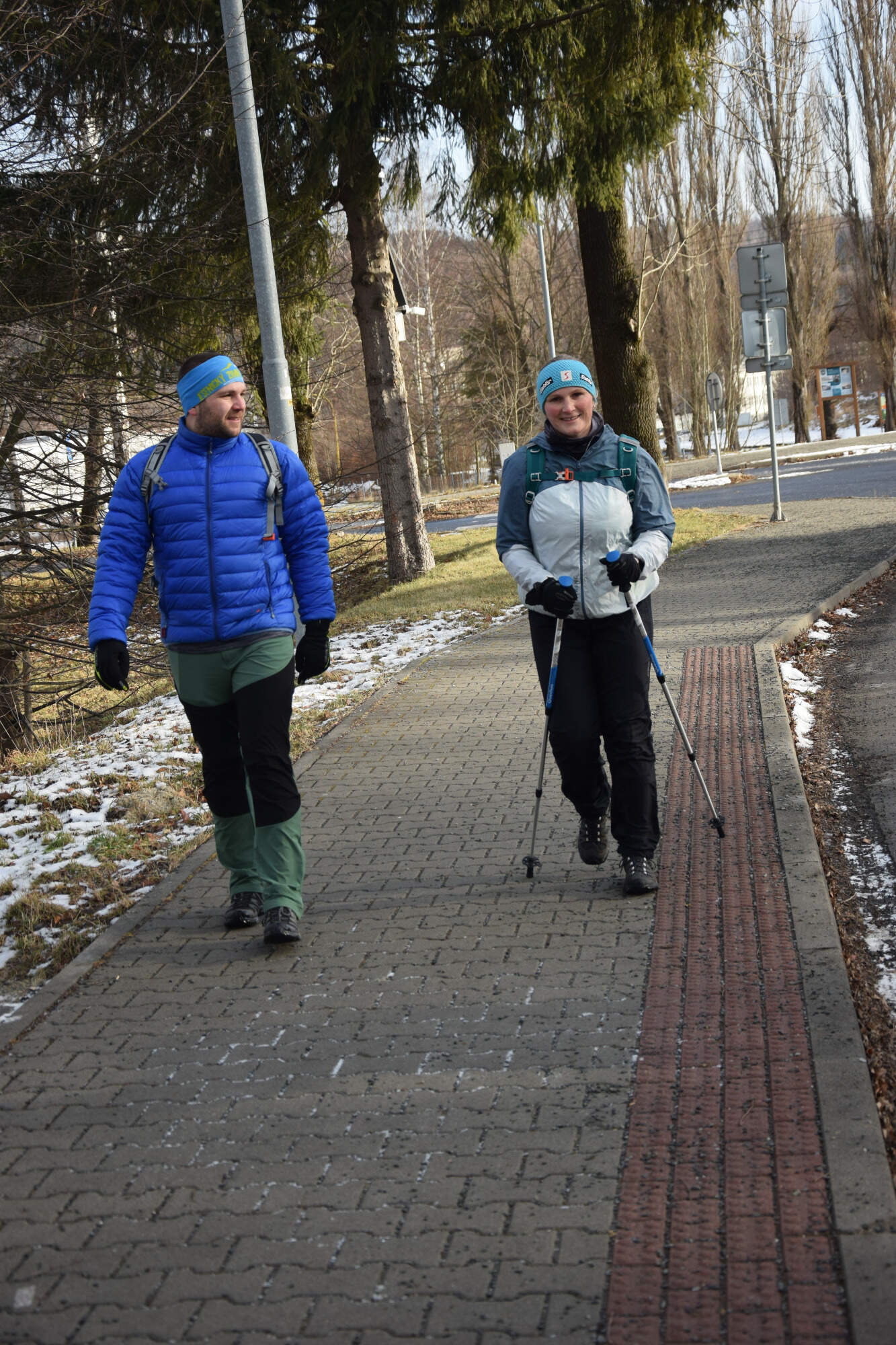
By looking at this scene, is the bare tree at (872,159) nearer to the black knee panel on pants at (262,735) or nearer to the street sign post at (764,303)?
the street sign post at (764,303)

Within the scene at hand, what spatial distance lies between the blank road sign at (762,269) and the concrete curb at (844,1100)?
499 inches

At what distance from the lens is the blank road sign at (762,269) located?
57.2 ft

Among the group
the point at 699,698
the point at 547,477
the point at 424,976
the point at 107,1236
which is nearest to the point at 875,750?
the point at 699,698

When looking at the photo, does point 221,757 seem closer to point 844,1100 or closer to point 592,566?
point 592,566

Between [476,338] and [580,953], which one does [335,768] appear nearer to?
[580,953]

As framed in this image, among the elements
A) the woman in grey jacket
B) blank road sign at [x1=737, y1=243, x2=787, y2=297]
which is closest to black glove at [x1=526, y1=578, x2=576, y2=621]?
the woman in grey jacket

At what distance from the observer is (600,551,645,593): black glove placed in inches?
199

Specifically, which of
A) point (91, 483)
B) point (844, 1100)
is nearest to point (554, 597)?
point (844, 1100)

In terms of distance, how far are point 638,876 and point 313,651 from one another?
151 centimetres

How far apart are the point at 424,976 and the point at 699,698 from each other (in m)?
4.46

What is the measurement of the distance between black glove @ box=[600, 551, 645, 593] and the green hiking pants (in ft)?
4.06

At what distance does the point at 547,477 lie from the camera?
5.29 meters

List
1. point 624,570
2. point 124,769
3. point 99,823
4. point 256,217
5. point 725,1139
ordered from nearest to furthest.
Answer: point 725,1139 < point 624,570 < point 99,823 < point 124,769 < point 256,217

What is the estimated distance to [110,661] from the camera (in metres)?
4.85
